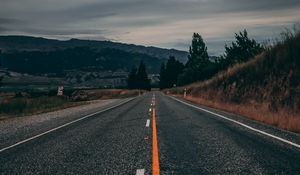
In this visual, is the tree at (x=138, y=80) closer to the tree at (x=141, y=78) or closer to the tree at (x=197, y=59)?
the tree at (x=141, y=78)

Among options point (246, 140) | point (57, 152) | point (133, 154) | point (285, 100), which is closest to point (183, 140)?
point (246, 140)

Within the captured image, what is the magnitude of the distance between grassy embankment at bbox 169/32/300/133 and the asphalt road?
366 centimetres

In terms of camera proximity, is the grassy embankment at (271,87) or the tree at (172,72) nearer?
the grassy embankment at (271,87)

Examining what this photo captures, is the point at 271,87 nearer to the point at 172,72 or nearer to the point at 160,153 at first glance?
the point at 160,153

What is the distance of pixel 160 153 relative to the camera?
8.42m

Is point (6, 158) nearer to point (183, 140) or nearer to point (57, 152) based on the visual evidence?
point (57, 152)

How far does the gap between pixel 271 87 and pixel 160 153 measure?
14.2 m

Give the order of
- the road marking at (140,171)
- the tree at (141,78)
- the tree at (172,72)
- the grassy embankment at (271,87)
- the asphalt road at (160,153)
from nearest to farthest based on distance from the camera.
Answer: the road marking at (140,171), the asphalt road at (160,153), the grassy embankment at (271,87), the tree at (172,72), the tree at (141,78)

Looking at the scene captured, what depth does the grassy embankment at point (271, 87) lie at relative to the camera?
16.5 meters

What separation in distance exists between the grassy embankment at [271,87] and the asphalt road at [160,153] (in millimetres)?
3664

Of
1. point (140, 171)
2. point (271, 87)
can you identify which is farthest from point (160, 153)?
point (271, 87)

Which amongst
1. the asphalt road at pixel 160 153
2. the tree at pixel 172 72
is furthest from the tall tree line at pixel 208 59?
the asphalt road at pixel 160 153

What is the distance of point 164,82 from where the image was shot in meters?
127

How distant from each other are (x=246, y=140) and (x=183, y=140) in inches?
65.0
